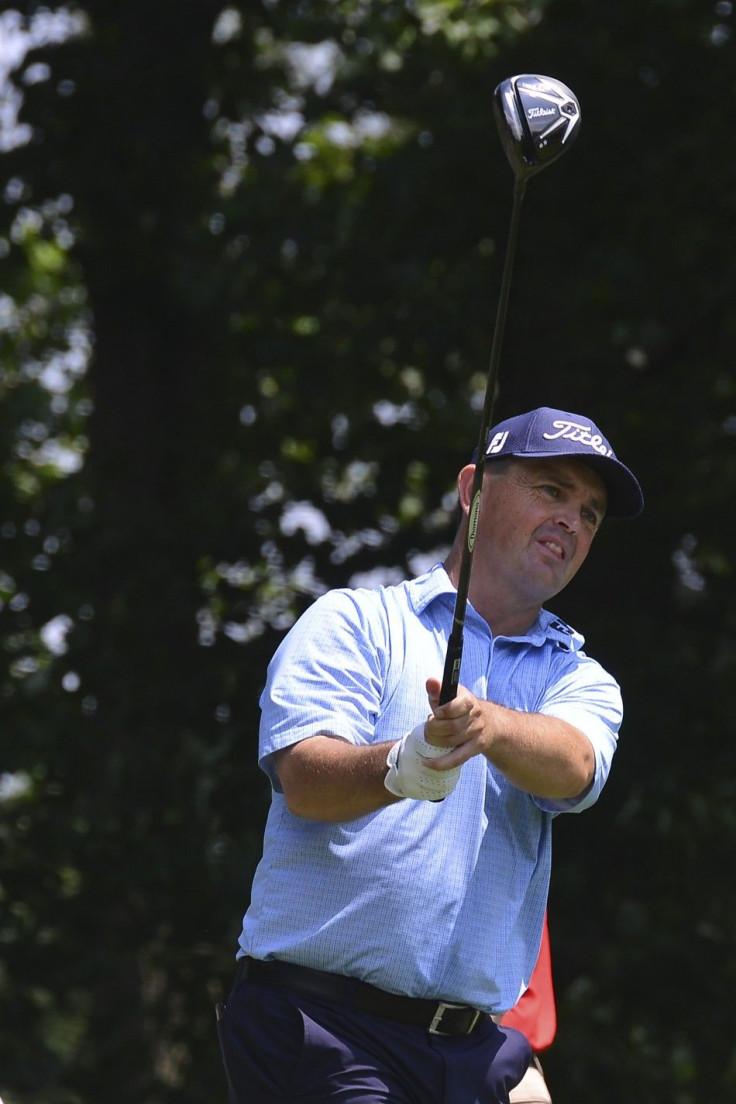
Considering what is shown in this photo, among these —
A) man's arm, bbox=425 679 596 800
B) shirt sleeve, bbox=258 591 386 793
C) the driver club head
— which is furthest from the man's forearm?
the driver club head

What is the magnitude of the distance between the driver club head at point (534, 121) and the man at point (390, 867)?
67 cm

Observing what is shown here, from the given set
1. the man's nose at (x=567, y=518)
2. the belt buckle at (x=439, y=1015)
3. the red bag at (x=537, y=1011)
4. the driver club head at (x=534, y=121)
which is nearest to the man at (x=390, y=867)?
the belt buckle at (x=439, y=1015)

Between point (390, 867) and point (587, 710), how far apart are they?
1.54 ft

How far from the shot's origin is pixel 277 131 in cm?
998

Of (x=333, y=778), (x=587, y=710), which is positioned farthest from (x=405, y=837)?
(x=587, y=710)

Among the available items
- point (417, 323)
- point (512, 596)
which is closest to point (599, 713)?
point (512, 596)

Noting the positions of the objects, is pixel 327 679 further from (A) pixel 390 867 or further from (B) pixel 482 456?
(B) pixel 482 456

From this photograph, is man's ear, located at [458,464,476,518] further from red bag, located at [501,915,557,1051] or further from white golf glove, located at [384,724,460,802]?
red bag, located at [501,915,557,1051]

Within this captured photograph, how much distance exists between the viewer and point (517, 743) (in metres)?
2.77

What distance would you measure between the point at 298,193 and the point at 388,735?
6.71 meters

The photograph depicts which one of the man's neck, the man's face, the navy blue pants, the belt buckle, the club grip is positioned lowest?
the navy blue pants

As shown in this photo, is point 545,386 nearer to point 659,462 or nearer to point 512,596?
point 659,462

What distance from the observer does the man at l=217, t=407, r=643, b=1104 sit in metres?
2.89

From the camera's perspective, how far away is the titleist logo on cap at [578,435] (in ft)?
10.7
